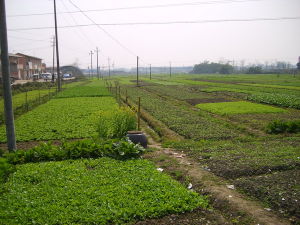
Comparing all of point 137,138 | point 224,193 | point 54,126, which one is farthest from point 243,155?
point 54,126

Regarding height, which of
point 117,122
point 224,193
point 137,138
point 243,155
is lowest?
point 224,193

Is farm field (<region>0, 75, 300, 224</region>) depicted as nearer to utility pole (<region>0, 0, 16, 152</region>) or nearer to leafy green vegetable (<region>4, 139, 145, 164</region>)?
leafy green vegetable (<region>4, 139, 145, 164</region>)

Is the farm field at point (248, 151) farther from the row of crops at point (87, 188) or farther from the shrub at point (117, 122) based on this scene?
the shrub at point (117, 122)

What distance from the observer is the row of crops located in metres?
6.48

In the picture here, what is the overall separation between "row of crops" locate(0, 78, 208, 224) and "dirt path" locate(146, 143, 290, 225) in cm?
→ 60

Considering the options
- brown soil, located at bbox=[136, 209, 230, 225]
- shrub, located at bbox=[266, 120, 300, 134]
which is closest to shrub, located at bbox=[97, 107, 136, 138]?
shrub, located at bbox=[266, 120, 300, 134]

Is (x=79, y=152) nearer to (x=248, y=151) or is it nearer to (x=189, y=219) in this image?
(x=189, y=219)

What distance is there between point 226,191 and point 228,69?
15798 cm

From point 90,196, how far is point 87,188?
1.79 ft

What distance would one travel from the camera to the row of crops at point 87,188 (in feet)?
21.3

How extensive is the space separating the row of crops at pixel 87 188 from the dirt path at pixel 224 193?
1.96 ft

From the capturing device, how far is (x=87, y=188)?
25.6 ft

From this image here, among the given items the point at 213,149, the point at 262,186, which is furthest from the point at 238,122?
the point at 262,186

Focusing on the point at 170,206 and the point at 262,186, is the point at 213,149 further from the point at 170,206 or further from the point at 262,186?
the point at 170,206
